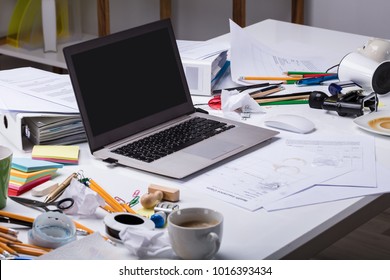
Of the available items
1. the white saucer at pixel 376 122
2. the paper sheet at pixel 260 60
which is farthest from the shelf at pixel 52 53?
the white saucer at pixel 376 122

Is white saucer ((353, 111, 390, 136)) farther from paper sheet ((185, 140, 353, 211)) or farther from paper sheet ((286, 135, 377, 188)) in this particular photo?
paper sheet ((185, 140, 353, 211))

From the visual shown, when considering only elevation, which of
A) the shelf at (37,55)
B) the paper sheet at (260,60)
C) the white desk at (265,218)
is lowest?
the shelf at (37,55)

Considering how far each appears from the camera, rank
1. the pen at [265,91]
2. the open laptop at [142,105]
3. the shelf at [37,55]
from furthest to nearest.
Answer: the shelf at [37,55] → the pen at [265,91] → the open laptop at [142,105]

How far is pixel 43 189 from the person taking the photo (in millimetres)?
1341

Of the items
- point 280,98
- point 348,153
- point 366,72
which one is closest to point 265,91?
point 280,98

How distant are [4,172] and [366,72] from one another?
40.2 inches

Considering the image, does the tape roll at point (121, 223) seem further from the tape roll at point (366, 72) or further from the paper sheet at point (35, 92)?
the tape roll at point (366, 72)

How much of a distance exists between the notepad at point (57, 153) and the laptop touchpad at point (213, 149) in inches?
8.9

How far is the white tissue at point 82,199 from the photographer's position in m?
1.25

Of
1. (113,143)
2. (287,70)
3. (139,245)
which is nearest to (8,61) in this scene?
(287,70)

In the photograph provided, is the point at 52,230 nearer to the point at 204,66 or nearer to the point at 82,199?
the point at 82,199

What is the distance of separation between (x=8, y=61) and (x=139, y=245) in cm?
333

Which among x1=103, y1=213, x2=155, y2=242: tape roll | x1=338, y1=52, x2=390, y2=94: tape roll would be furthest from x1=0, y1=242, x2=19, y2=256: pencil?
x1=338, y1=52, x2=390, y2=94: tape roll

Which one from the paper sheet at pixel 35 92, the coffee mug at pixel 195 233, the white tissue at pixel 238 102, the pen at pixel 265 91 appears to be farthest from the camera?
the pen at pixel 265 91
